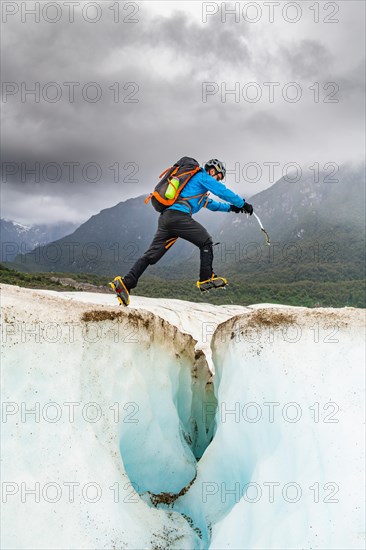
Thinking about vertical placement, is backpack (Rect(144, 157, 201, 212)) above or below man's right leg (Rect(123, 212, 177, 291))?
above

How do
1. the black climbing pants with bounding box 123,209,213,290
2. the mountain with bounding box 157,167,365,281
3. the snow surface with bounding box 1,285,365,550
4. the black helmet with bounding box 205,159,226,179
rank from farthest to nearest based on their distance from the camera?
the mountain with bounding box 157,167,365,281 → the black helmet with bounding box 205,159,226,179 → the black climbing pants with bounding box 123,209,213,290 → the snow surface with bounding box 1,285,365,550

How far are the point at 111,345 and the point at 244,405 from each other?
5.33ft

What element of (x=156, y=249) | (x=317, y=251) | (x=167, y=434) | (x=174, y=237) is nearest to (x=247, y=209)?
(x=174, y=237)

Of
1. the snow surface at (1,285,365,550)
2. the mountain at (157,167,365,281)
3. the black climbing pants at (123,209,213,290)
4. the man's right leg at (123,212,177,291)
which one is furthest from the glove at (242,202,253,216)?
the mountain at (157,167,365,281)

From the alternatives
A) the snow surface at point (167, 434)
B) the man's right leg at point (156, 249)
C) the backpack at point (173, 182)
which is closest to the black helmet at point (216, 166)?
the backpack at point (173, 182)

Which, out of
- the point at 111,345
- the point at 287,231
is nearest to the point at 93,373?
the point at 111,345

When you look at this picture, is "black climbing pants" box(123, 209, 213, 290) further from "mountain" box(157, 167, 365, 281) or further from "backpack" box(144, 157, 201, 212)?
"mountain" box(157, 167, 365, 281)

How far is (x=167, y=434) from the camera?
5.99 meters

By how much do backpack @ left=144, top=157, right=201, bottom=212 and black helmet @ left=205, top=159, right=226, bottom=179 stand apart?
0.26 metres

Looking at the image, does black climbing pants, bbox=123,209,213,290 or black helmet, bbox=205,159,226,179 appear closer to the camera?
black climbing pants, bbox=123,209,213,290

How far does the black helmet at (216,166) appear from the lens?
24.8 ft

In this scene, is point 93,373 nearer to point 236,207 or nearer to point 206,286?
point 206,286

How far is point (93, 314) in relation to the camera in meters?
5.41

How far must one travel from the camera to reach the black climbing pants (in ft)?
23.8
